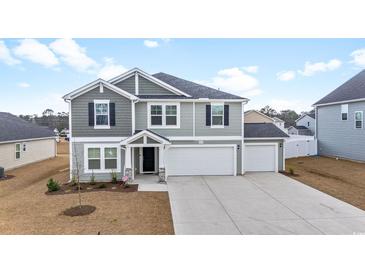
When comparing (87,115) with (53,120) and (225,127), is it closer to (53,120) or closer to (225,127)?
(225,127)

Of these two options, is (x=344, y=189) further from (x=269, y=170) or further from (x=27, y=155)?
(x=27, y=155)

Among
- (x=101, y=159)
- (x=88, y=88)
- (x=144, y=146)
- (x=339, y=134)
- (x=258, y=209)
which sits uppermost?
(x=88, y=88)

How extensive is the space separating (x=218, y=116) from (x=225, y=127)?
2.66 ft

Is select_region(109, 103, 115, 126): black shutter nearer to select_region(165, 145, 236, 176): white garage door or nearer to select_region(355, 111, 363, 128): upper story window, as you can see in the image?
select_region(165, 145, 236, 176): white garage door

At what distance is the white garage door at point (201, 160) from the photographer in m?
14.7

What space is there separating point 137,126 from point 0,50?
851 centimetres

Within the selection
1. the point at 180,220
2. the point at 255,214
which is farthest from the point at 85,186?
the point at 255,214

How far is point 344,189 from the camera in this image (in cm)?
1146

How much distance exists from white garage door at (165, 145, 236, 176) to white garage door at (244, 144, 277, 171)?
133 cm

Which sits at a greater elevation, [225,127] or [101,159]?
[225,127]

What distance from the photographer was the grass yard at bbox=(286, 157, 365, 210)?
10.5 meters

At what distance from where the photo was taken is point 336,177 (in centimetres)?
1410

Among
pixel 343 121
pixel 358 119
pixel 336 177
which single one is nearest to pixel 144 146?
pixel 336 177

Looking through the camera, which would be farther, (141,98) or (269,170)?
(269,170)
